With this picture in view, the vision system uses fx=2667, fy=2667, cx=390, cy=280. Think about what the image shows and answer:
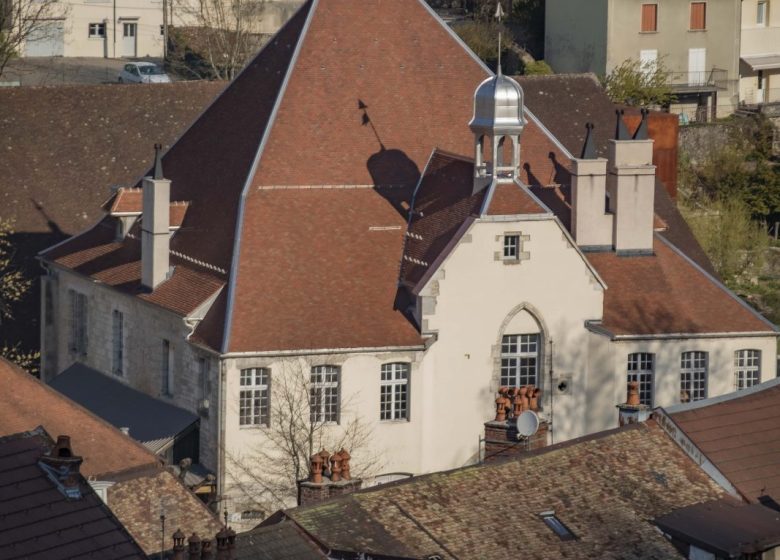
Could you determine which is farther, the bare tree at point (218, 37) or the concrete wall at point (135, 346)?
the bare tree at point (218, 37)

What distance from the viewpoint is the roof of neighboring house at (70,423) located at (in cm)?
5066

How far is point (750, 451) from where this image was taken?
49.1 m

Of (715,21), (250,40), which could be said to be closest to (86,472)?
(250,40)

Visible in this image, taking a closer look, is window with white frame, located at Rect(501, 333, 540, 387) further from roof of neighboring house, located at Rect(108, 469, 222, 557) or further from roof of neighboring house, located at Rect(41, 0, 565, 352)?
roof of neighboring house, located at Rect(108, 469, 222, 557)

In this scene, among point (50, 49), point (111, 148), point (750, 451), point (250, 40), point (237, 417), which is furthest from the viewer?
point (50, 49)

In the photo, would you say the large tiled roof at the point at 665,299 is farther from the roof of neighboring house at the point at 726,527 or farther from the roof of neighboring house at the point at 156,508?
the roof of neighboring house at the point at 726,527

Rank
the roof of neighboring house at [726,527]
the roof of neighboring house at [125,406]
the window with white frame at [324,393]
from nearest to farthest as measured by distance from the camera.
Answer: the roof of neighboring house at [726,527] → the window with white frame at [324,393] → the roof of neighboring house at [125,406]

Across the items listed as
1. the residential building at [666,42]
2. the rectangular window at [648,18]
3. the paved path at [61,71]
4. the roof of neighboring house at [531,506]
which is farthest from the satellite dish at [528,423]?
the rectangular window at [648,18]

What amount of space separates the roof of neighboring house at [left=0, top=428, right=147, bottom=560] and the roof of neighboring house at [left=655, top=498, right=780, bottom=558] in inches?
479

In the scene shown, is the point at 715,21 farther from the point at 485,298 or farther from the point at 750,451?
the point at 750,451

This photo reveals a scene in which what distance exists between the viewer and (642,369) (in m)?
62.8

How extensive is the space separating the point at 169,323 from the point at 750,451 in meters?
18.1

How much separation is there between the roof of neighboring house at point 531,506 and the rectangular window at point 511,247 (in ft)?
37.6

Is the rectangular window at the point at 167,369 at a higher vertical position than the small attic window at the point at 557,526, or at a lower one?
higher
